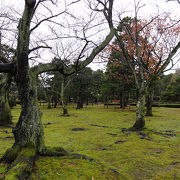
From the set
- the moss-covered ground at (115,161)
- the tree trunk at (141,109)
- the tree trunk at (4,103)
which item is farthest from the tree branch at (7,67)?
the tree trunk at (141,109)

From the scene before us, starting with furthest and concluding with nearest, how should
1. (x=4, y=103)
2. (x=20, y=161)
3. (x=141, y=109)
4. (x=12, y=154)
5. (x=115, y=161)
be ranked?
1. (x=4, y=103)
2. (x=141, y=109)
3. (x=115, y=161)
4. (x=12, y=154)
5. (x=20, y=161)

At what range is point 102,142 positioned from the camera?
6016mm

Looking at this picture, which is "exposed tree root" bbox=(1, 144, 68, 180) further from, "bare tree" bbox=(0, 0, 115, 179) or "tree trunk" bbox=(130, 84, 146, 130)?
"tree trunk" bbox=(130, 84, 146, 130)

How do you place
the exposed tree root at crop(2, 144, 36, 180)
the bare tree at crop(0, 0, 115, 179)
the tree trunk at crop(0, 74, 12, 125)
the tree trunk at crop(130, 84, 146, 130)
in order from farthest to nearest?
the tree trunk at crop(0, 74, 12, 125) < the tree trunk at crop(130, 84, 146, 130) < the bare tree at crop(0, 0, 115, 179) < the exposed tree root at crop(2, 144, 36, 180)

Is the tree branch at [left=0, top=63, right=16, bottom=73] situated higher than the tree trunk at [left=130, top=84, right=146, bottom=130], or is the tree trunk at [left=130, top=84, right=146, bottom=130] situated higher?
the tree branch at [left=0, top=63, right=16, bottom=73]

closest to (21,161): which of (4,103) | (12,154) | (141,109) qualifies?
(12,154)

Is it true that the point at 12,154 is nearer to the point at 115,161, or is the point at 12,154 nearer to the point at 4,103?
the point at 115,161

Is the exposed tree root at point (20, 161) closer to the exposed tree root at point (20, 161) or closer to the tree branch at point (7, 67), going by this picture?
the exposed tree root at point (20, 161)

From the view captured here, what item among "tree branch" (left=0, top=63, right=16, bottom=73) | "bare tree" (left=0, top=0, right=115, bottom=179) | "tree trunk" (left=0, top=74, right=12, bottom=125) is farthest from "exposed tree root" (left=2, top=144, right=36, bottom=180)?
"tree trunk" (left=0, top=74, right=12, bottom=125)

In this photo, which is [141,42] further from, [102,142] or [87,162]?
[87,162]

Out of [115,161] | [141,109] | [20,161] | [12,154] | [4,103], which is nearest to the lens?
[20,161]

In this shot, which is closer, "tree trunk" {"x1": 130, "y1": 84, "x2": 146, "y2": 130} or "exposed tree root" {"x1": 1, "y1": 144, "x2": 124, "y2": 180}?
"exposed tree root" {"x1": 1, "y1": 144, "x2": 124, "y2": 180}

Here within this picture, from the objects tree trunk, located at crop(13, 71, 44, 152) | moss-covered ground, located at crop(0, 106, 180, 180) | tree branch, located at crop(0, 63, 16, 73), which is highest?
tree branch, located at crop(0, 63, 16, 73)

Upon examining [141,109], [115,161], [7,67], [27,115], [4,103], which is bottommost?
[115,161]
